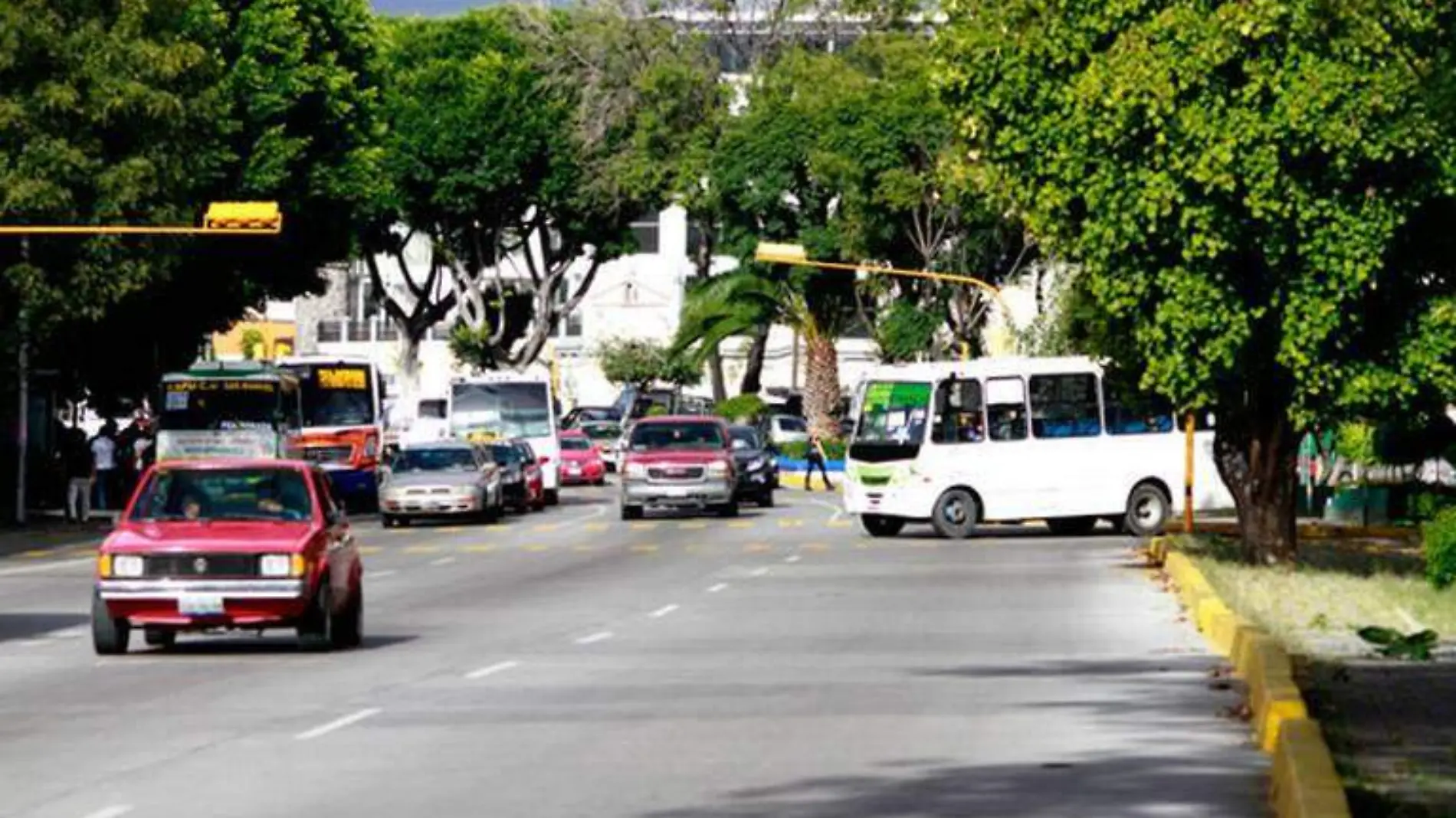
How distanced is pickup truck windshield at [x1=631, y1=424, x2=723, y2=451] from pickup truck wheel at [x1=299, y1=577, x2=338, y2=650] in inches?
1437

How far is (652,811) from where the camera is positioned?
15.1m

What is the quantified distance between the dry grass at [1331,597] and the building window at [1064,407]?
37.4ft

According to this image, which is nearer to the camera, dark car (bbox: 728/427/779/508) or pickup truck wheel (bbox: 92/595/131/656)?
pickup truck wheel (bbox: 92/595/131/656)

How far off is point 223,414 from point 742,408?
139ft

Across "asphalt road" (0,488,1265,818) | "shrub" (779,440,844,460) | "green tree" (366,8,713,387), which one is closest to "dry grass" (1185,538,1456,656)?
"asphalt road" (0,488,1265,818)

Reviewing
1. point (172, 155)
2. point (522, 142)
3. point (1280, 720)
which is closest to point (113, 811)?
point (1280, 720)

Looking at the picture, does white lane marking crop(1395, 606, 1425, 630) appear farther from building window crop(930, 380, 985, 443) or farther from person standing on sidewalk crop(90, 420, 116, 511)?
person standing on sidewalk crop(90, 420, 116, 511)

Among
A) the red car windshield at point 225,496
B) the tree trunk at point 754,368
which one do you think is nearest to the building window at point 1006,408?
the red car windshield at point 225,496

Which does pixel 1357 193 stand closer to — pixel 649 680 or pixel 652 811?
pixel 649 680

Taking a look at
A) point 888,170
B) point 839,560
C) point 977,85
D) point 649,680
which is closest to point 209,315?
point 888,170

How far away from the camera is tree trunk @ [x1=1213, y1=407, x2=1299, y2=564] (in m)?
38.1

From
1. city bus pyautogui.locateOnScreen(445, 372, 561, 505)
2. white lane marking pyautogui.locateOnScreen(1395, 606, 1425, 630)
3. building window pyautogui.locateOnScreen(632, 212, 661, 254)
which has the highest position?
building window pyautogui.locateOnScreen(632, 212, 661, 254)

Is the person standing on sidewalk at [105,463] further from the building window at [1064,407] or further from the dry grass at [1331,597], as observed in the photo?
the dry grass at [1331,597]

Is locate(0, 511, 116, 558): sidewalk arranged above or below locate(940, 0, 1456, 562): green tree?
below
